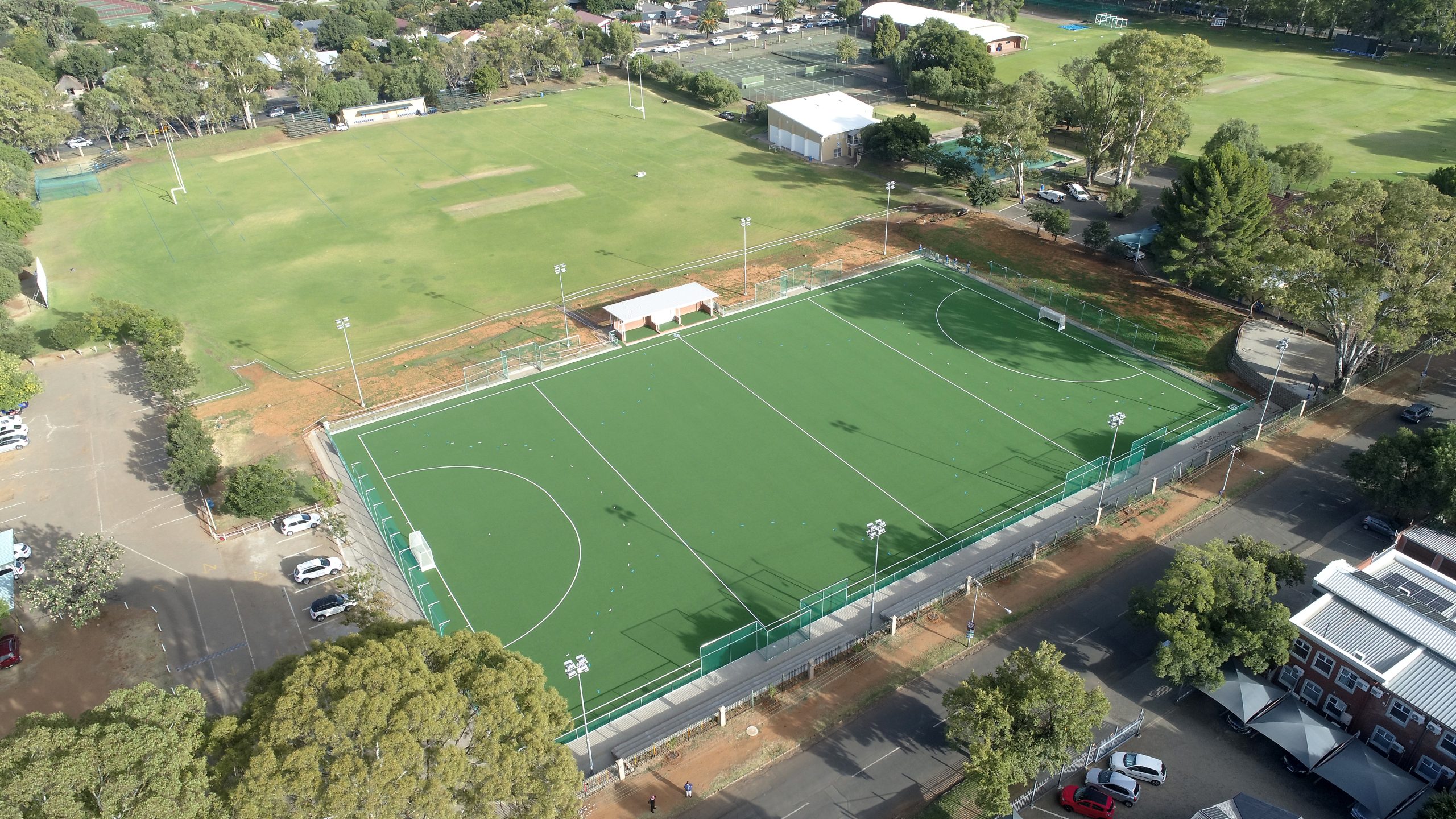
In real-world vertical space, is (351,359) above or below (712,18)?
below

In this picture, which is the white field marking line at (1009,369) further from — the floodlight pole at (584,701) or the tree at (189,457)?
the tree at (189,457)

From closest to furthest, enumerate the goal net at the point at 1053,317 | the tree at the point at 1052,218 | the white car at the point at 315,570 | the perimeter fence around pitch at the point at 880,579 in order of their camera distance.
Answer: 1. the perimeter fence around pitch at the point at 880,579
2. the white car at the point at 315,570
3. the goal net at the point at 1053,317
4. the tree at the point at 1052,218

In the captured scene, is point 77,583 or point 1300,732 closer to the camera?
point 1300,732

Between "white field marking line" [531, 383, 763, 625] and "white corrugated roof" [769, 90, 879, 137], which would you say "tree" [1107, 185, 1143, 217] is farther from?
"white field marking line" [531, 383, 763, 625]

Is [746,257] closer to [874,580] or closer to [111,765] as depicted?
[874,580]

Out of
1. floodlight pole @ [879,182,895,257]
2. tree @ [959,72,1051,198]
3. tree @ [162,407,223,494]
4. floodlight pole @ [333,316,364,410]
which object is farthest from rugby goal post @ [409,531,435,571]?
tree @ [959,72,1051,198]

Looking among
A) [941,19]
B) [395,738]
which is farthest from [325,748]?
[941,19]

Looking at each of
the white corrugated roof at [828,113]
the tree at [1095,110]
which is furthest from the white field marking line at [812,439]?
the tree at [1095,110]
